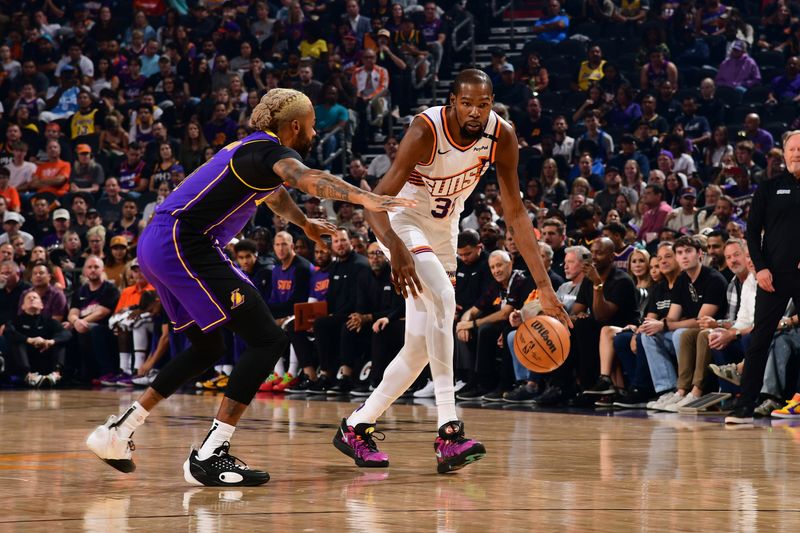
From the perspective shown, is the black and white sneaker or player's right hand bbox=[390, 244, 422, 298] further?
player's right hand bbox=[390, 244, 422, 298]

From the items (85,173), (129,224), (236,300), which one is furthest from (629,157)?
(236,300)

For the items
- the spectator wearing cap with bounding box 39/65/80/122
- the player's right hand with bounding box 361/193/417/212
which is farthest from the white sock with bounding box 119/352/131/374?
the player's right hand with bounding box 361/193/417/212

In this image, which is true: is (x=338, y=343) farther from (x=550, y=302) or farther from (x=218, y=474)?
(x=218, y=474)

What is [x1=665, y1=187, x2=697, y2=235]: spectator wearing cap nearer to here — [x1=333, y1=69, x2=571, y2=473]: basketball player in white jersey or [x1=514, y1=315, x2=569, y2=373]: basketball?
[x1=514, y1=315, x2=569, y2=373]: basketball

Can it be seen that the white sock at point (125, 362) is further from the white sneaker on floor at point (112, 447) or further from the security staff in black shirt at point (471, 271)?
the white sneaker on floor at point (112, 447)

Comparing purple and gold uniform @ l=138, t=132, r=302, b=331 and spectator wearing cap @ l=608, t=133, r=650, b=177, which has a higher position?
spectator wearing cap @ l=608, t=133, r=650, b=177

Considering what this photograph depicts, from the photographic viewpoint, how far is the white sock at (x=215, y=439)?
5.30 m

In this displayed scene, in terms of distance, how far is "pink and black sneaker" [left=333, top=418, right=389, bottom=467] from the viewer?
598 cm

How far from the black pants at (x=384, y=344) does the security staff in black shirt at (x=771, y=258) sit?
3.93 m

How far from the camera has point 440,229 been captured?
6219mm

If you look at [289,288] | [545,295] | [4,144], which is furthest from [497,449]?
[4,144]

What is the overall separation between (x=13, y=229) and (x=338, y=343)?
5566 mm

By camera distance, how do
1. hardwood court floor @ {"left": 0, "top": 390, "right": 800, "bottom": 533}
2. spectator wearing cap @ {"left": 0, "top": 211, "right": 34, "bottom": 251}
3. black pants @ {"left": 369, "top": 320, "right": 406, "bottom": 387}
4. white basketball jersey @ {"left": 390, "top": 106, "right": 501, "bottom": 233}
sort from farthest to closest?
spectator wearing cap @ {"left": 0, "top": 211, "right": 34, "bottom": 251}, black pants @ {"left": 369, "top": 320, "right": 406, "bottom": 387}, white basketball jersey @ {"left": 390, "top": 106, "right": 501, "bottom": 233}, hardwood court floor @ {"left": 0, "top": 390, "right": 800, "bottom": 533}

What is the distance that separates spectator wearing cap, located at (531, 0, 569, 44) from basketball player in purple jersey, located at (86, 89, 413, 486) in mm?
13442
